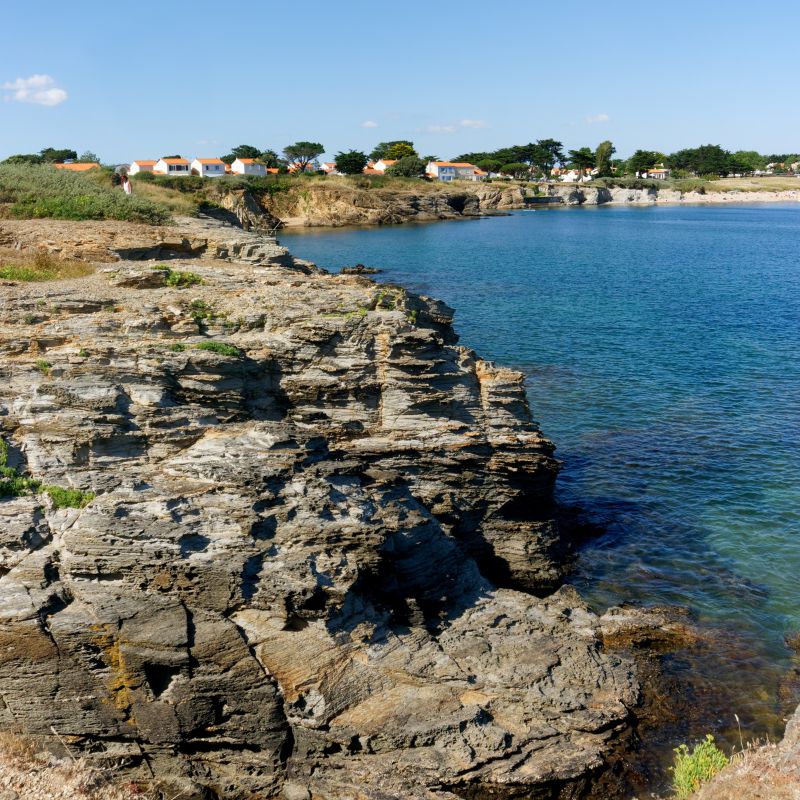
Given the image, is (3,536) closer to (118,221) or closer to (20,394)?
(20,394)

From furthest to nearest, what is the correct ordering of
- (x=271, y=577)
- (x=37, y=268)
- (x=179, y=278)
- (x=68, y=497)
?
(x=37, y=268), (x=179, y=278), (x=68, y=497), (x=271, y=577)

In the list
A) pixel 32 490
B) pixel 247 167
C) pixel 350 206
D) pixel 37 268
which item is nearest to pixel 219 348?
pixel 32 490

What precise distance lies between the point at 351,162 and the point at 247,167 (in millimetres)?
24997

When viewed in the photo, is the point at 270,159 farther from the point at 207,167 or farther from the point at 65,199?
the point at 65,199

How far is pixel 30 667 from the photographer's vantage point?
15.4 metres

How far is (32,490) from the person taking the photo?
682 inches

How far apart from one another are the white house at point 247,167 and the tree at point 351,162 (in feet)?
61.1

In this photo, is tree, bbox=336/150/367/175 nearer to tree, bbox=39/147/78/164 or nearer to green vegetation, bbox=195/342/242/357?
tree, bbox=39/147/78/164

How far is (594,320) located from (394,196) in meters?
103

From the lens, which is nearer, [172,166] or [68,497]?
[68,497]

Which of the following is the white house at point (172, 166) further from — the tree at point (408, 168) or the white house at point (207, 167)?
the tree at point (408, 168)

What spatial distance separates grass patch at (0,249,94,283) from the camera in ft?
87.5

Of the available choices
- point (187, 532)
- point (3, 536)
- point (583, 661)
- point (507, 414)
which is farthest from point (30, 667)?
point (507, 414)

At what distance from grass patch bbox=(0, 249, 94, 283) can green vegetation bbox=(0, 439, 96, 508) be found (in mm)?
11491
